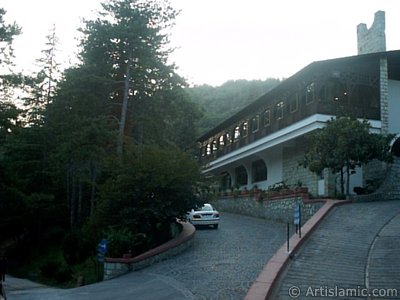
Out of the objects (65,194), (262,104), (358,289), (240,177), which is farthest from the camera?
(240,177)

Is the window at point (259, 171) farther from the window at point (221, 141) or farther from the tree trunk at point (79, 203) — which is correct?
the tree trunk at point (79, 203)

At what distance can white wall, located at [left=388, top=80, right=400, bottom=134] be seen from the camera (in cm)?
2798

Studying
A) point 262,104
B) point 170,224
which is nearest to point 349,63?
point 262,104

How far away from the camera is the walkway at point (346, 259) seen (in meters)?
10.3

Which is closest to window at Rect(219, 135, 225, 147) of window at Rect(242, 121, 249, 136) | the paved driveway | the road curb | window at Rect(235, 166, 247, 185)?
window at Rect(235, 166, 247, 185)

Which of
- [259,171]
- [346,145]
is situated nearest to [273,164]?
[259,171]

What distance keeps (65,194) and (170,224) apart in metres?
14.3

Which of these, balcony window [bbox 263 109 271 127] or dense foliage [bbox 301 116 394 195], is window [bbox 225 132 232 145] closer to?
balcony window [bbox 263 109 271 127]

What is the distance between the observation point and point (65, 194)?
31.8 meters

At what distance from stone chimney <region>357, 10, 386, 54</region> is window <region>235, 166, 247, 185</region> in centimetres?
1367

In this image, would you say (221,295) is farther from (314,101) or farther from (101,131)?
(314,101)

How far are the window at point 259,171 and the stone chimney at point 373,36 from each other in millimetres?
10706

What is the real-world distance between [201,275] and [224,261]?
5.97 ft

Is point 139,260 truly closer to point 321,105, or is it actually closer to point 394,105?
point 321,105
